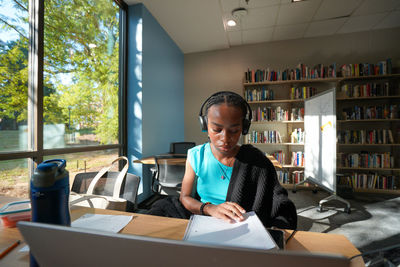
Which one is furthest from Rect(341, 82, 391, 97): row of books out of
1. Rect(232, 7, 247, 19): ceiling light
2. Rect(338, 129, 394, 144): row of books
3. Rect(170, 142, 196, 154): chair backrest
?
Rect(170, 142, 196, 154): chair backrest

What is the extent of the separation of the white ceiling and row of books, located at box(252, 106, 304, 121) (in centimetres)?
156

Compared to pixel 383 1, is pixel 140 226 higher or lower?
lower

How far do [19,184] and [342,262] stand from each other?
2263 millimetres

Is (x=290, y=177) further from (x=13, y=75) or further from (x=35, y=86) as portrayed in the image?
(x=13, y=75)

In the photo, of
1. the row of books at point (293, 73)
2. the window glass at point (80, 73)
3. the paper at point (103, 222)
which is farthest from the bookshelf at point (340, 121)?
the paper at point (103, 222)

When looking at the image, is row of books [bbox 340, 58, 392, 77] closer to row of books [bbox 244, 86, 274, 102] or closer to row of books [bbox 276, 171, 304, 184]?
row of books [bbox 244, 86, 274, 102]

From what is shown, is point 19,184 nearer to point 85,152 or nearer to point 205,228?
point 85,152

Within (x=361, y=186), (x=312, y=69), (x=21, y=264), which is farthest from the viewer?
(x=312, y=69)

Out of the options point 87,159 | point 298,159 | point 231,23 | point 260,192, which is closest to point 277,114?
point 298,159

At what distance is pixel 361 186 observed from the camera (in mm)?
3453

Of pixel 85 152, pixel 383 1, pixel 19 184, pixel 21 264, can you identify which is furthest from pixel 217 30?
pixel 21 264

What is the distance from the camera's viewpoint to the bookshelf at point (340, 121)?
11.2 feet

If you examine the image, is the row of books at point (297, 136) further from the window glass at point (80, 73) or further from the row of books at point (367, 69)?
the window glass at point (80, 73)

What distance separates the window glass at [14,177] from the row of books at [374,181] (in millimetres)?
4729
